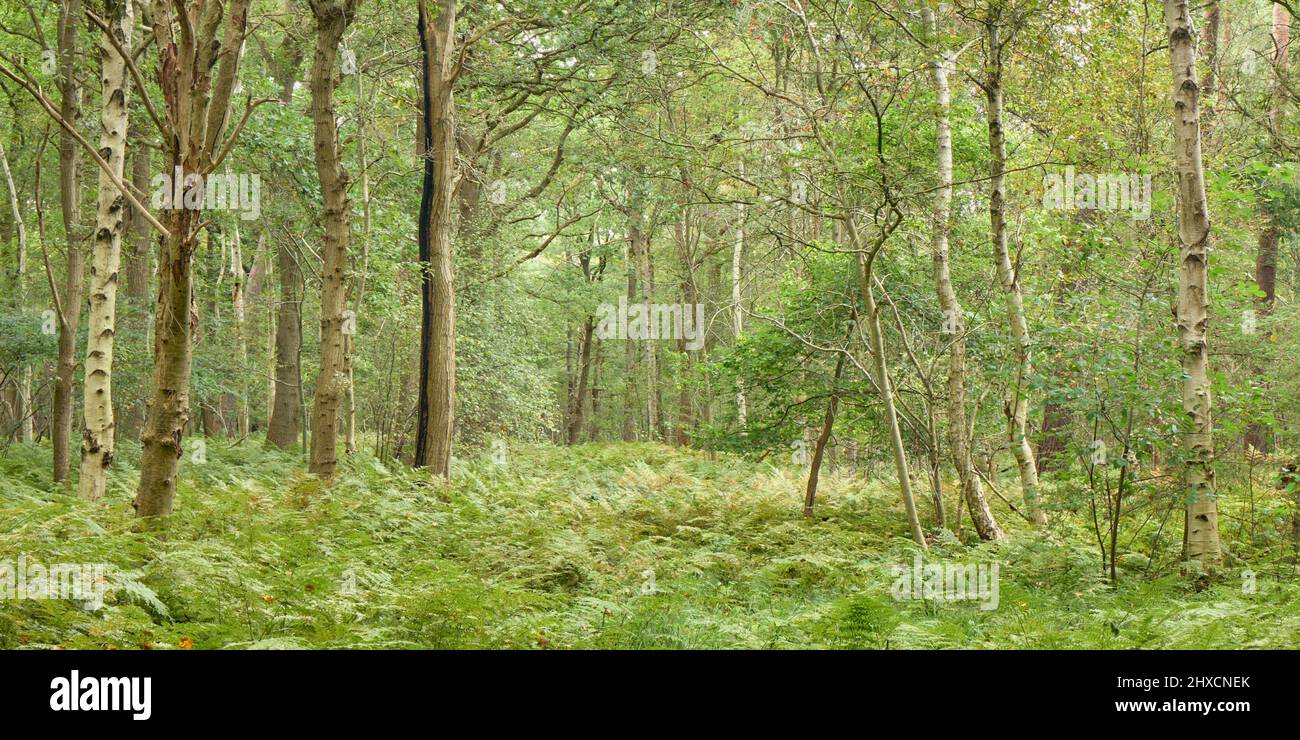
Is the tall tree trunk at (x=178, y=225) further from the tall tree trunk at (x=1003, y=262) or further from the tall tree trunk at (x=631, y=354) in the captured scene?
the tall tree trunk at (x=631, y=354)

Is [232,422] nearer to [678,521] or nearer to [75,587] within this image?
[678,521]

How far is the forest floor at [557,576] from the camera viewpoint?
5375mm

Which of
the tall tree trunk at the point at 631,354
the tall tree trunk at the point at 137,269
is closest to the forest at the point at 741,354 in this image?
the tall tree trunk at the point at 137,269

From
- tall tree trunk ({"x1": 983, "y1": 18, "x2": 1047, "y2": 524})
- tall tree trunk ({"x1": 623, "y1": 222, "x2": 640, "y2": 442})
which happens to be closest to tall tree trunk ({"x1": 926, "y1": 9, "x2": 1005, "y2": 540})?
tall tree trunk ({"x1": 983, "y1": 18, "x2": 1047, "y2": 524})

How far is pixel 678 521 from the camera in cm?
1088

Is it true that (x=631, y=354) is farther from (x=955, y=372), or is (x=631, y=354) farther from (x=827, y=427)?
(x=955, y=372)

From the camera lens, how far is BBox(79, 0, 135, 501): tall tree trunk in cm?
918

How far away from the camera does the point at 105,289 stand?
9.32 metres

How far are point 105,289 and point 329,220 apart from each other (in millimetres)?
2426

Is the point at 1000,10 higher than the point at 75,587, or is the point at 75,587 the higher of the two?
the point at 1000,10

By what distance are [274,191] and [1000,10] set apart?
43.7 ft

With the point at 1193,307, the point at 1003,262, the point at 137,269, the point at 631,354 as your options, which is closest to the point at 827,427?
the point at 1003,262

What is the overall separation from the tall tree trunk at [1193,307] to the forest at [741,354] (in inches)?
Result: 1.4

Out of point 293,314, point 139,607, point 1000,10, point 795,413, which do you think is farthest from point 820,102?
point 293,314
